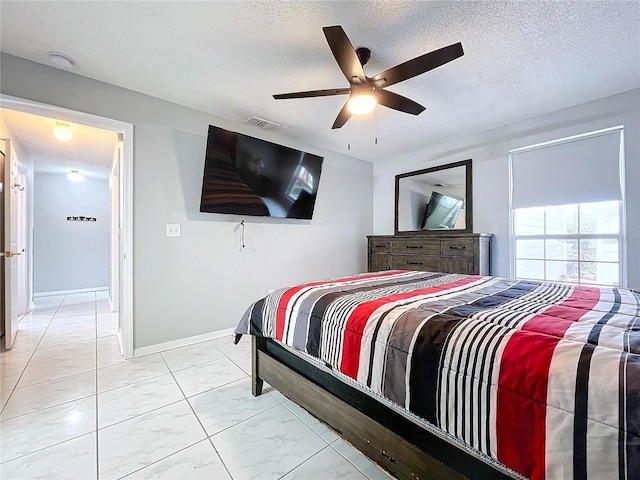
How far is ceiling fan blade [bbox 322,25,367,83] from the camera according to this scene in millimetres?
1487

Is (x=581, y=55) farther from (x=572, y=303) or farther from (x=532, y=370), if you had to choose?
(x=532, y=370)

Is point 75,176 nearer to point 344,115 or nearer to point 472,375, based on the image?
point 344,115

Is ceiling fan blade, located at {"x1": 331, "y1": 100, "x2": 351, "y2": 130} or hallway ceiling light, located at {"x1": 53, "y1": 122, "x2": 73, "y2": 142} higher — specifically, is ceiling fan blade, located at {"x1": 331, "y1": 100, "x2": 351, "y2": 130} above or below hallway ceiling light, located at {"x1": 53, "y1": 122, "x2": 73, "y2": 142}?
below

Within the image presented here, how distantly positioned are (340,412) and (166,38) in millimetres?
2541

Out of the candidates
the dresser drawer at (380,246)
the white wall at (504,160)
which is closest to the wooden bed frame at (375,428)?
the dresser drawer at (380,246)

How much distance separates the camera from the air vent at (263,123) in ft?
10.4

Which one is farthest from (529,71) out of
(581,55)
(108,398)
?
(108,398)

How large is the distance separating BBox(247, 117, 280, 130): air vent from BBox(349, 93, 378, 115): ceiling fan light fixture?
1398 mm

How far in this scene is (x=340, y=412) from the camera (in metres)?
1.31

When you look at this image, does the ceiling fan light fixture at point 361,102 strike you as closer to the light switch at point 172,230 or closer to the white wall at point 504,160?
the light switch at point 172,230

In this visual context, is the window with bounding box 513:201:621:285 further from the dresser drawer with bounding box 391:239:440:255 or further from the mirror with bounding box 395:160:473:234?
the dresser drawer with bounding box 391:239:440:255

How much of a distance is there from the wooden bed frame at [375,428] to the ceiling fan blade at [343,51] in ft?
5.81

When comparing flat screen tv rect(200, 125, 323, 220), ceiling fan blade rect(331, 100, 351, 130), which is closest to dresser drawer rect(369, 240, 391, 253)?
flat screen tv rect(200, 125, 323, 220)

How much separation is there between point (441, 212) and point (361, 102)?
2427mm
